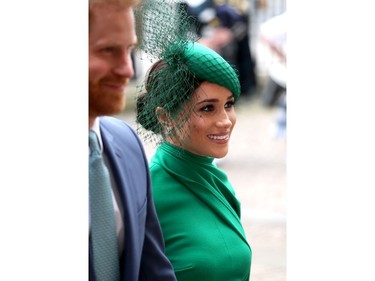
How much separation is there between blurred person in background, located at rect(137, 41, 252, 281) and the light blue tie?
12.1 inches

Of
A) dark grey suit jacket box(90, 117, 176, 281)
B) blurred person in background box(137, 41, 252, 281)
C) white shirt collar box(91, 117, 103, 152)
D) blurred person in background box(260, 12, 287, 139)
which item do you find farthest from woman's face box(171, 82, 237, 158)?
blurred person in background box(260, 12, 287, 139)

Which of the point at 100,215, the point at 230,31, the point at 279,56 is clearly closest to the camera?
the point at 100,215

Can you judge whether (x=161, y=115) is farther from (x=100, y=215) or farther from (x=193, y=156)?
(x=100, y=215)

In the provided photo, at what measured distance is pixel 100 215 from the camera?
7.39ft

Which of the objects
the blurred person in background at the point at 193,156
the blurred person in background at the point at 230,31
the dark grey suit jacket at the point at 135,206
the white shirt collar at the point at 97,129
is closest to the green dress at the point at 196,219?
the blurred person in background at the point at 193,156

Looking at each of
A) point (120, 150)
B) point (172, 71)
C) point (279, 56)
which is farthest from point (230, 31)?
point (120, 150)

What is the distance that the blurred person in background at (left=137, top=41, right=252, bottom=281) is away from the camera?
254 centimetres

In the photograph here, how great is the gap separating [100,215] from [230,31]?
807cm

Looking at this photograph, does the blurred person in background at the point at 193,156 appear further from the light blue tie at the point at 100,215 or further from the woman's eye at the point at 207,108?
the light blue tie at the point at 100,215

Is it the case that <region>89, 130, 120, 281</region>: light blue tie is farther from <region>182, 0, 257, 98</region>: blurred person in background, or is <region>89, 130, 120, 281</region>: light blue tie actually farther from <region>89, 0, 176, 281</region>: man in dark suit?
<region>182, 0, 257, 98</region>: blurred person in background

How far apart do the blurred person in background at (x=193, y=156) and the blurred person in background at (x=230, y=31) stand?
4.53 m

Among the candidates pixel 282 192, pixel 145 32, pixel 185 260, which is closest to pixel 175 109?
pixel 145 32
